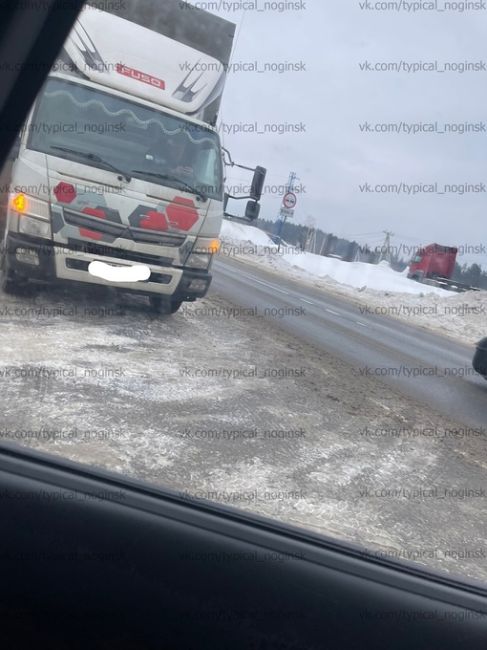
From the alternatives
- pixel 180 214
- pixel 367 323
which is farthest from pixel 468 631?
pixel 367 323

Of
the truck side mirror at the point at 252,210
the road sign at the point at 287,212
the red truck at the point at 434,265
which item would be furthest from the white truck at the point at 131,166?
the red truck at the point at 434,265

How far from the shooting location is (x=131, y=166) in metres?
7.10

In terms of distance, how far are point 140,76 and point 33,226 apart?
A: 207 cm

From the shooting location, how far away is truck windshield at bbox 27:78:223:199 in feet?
22.0

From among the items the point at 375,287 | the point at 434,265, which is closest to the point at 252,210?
the point at 375,287

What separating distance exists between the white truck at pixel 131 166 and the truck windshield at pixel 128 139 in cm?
1

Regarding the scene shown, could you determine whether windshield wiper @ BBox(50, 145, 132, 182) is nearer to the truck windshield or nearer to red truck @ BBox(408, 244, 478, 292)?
the truck windshield

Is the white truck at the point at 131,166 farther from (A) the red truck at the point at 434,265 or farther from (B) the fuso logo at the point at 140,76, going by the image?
(A) the red truck at the point at 434,265

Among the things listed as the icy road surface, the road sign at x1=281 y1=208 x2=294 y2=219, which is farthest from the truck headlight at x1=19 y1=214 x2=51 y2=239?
the road sign at x1=281 y1=208 x2=294 y2=219

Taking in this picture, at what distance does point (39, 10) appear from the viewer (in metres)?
1.79

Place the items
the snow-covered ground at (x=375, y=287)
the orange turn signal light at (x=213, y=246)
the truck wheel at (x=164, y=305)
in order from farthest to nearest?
the snow-covered ground at (x=375, y=287), the truck wheel at (x=164, y=305), the orange turn signal light at (x=213, y=246)

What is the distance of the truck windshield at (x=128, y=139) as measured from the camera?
22.0 feet

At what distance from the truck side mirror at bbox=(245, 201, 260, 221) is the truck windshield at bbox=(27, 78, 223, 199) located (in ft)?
3.82

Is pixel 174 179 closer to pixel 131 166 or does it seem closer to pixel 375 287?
pixel 131 166
